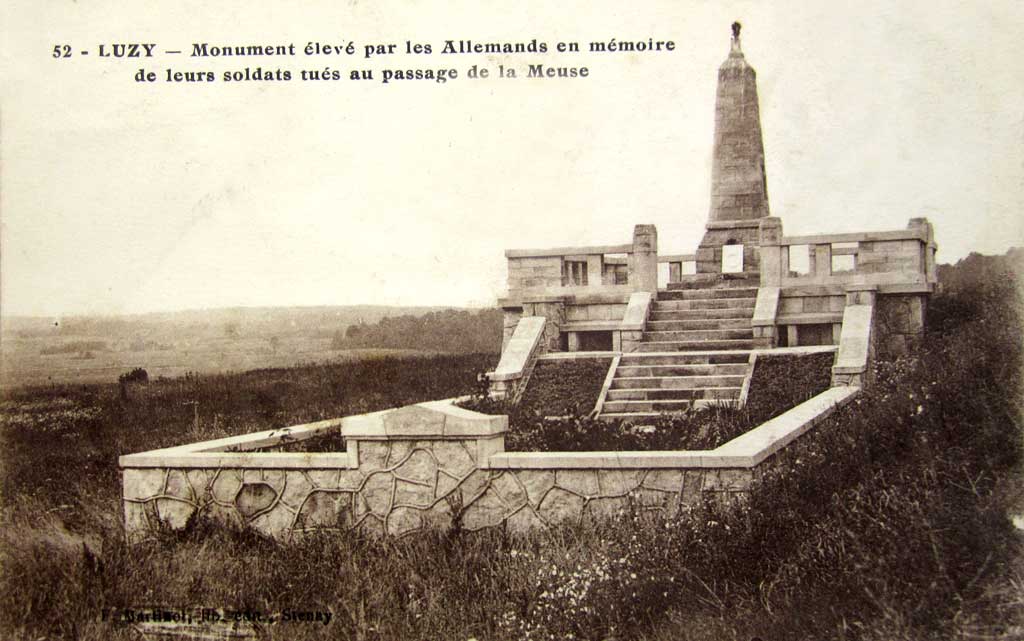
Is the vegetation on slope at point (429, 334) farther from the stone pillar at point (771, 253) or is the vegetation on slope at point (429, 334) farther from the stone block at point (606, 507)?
the stone block at point (606, 507)

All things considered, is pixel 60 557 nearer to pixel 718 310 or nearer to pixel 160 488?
pixel 160 488

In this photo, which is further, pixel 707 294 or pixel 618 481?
pixel 707 294

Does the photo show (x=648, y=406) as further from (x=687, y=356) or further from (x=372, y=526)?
(x=372, y=526)

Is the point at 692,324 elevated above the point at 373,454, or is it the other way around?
the point at 692,324

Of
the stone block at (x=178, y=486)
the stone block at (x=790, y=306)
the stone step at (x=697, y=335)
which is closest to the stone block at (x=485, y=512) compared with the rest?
the stone block at (x=178, y=486)

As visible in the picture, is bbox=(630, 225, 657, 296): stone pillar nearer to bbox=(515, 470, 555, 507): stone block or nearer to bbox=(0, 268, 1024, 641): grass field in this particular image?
bbox=(0, 268, 1024, 641): grass field

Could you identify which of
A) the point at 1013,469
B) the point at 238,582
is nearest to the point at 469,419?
the point at 238,582

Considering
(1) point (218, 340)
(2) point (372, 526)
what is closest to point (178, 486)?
(2) point (372, 526)

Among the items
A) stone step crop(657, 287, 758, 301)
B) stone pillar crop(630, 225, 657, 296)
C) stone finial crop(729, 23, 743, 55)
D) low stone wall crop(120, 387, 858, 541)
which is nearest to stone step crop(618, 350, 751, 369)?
stone pillar crop(630, 225, 657, 296)
